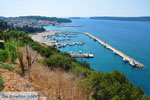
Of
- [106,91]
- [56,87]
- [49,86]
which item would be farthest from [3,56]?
[106,91]

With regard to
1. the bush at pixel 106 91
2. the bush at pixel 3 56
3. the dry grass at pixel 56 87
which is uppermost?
the bush at pixel 3 56

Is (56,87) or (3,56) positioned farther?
(3,56)

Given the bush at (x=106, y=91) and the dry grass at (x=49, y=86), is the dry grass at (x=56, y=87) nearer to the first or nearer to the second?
the dry grass at (x=49, y=86)

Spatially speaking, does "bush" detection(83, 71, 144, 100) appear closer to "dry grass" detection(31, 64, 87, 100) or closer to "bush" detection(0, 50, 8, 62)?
"dry grass" detection(31, 64, 87, 100)

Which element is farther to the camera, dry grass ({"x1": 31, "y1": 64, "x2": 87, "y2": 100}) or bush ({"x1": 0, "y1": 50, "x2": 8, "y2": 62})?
bush ({"x1": 0, "y1": 50, "x2": 8, "y2": 62})

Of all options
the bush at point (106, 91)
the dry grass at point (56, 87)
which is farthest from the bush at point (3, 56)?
the bush at point (106, 91)

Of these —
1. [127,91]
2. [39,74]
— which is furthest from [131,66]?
[39,74]

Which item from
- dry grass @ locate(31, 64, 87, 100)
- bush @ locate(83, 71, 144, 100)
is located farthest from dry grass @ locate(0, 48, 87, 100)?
bush @ locate(83, 71, 144, 100)

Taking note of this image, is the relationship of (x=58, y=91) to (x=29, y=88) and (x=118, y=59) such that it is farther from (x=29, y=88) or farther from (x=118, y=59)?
(x=118, y=59)

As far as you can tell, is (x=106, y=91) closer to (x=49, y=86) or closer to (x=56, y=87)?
(x=56, y=87)

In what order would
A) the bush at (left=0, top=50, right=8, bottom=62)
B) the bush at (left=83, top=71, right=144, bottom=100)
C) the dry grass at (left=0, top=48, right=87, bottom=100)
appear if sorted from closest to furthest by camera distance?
the dry grass at (left=0, top=48, right=87, bottom=100), the bush at (left=83, top=71, right=144, bottom=100), the bush at (left=0, top=50, right=8, bottom=62)

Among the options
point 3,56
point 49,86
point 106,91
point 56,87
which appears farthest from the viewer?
point 3,56
